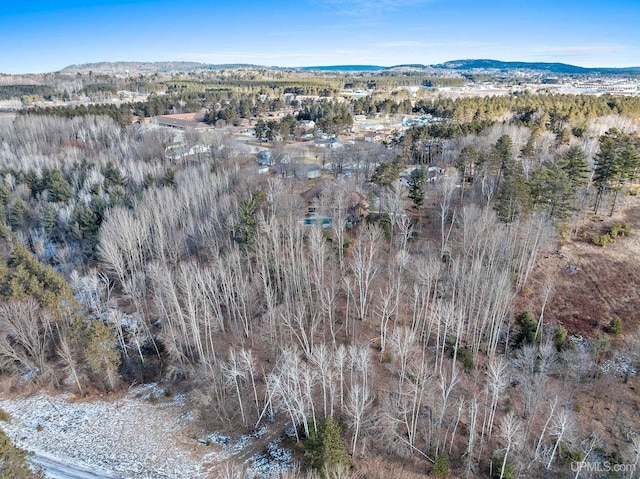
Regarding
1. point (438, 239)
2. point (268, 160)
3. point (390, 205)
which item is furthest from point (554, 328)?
point (268, 160)

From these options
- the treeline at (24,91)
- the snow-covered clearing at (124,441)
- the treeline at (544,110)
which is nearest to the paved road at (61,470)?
the snow-covered clearing at (124,441)

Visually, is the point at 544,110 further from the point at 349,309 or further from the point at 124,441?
the point at 124,441

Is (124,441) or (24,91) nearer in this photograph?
(124,441)

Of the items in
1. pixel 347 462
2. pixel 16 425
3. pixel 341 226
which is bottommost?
pixel 16 425

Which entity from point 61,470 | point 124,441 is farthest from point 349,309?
point 61,470

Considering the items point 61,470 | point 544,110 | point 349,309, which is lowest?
point 61,470

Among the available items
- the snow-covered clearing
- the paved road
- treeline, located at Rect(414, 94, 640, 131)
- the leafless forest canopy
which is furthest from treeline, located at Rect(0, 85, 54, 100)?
the paved road

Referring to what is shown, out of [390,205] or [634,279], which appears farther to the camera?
[390,205]

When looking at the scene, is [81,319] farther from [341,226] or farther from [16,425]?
[341,226]
